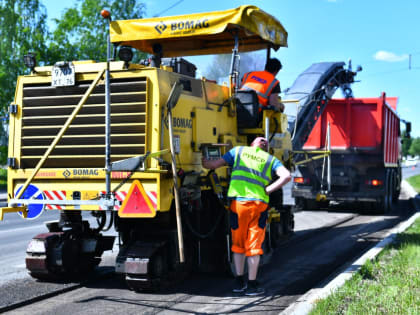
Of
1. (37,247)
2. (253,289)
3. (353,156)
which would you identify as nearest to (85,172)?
(37,247)

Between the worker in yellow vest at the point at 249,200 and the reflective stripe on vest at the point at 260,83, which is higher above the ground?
the reflective stripe on vest at the point at 260,83

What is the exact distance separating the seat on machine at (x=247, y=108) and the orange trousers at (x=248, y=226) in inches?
65.0

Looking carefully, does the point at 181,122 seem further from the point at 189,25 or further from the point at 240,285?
the point at 240,285

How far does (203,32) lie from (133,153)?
6.67 ft

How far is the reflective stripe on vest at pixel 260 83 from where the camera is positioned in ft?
27.5

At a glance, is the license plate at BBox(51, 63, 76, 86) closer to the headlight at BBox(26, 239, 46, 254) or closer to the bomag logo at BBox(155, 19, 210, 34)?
the bomag logo at BBox(155, 19, 210, 34)

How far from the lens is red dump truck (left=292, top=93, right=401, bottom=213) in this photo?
15.1 meters

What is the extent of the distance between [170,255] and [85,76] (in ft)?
7.52

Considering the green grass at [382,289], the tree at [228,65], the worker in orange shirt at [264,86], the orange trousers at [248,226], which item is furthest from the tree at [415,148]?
the orange trousers at [248,226]

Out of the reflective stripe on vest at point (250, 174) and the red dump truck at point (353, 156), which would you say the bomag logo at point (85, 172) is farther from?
the red dump truck at point (353, 156)

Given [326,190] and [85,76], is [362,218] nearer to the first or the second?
[326,190]

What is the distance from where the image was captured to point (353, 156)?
49.9 feet

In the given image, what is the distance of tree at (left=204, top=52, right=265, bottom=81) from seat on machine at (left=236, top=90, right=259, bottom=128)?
40 centimetres

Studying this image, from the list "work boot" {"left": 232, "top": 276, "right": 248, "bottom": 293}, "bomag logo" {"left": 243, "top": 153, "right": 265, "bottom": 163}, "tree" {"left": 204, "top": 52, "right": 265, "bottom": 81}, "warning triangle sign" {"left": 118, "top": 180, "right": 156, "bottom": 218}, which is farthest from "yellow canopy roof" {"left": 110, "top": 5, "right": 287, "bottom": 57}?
"work boot" {"left": 232, "top": 276, "right": 248, "bottom": 293}
